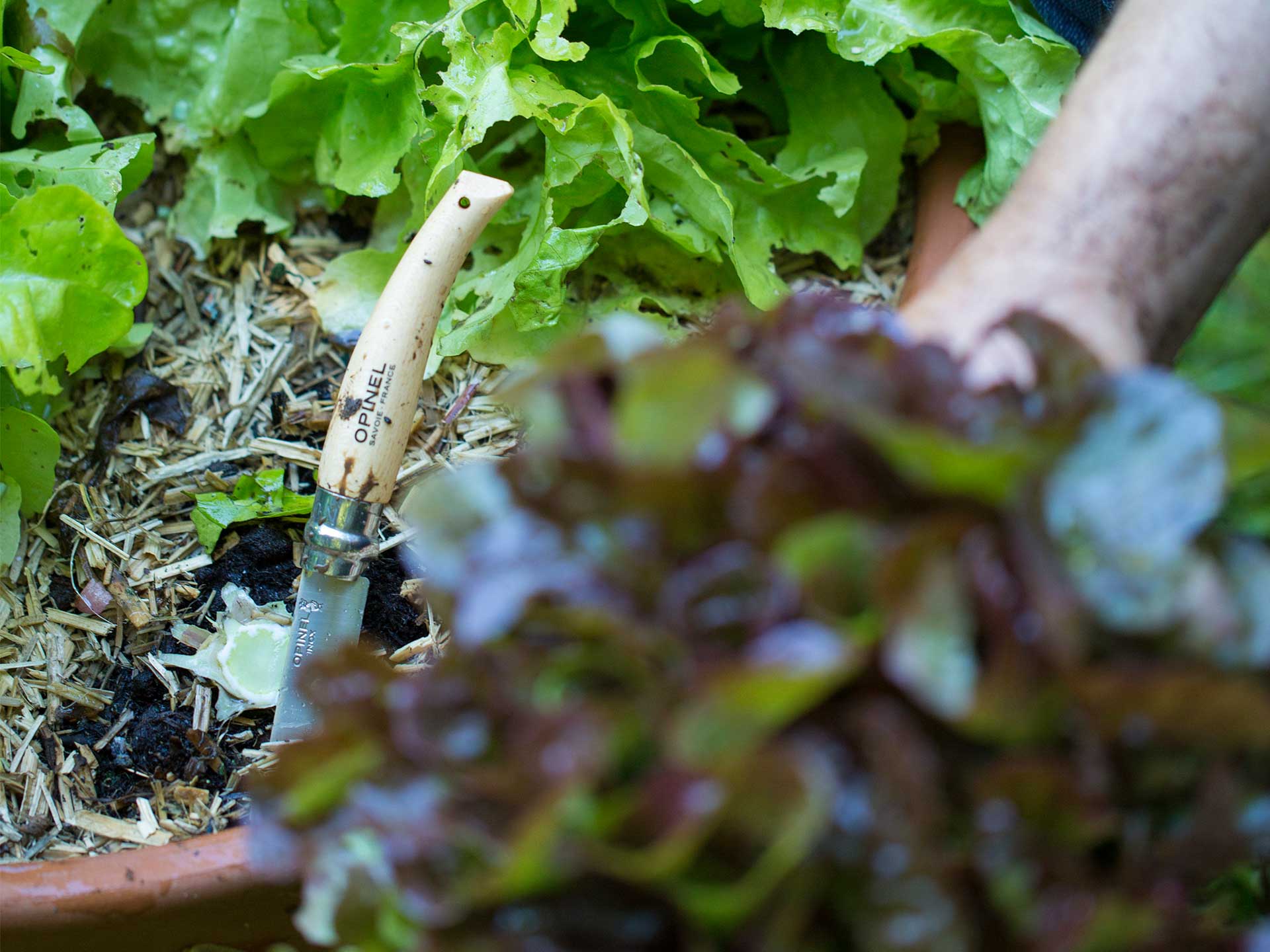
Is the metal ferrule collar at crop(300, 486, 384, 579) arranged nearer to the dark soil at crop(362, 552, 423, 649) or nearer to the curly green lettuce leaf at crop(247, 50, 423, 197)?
the dark soil at crop(362, 552, 423, 649)

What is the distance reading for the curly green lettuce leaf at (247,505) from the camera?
1.13m

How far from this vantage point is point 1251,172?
70cm

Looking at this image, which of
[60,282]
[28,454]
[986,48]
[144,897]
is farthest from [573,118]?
[144,897]

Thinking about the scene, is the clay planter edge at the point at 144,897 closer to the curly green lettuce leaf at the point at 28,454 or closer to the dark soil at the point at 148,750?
the dark soil at the point at 148,750

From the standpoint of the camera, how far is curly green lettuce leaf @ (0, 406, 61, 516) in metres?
1.08

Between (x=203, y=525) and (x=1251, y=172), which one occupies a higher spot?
(x=1251, y=172)

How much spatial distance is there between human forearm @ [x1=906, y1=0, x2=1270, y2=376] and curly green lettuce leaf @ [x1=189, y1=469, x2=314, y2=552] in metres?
0.74

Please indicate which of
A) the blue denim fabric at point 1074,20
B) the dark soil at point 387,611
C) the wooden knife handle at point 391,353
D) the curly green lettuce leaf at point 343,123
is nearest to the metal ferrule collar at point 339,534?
the wooden knife handle at point 391,353

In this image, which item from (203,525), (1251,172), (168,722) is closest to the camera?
(1251,172)

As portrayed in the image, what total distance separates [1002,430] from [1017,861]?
17 cm

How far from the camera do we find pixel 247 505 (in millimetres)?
1139

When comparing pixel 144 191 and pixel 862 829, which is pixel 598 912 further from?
pixel 144 191

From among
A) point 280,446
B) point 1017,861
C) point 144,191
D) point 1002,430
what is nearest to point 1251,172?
point 1002,430

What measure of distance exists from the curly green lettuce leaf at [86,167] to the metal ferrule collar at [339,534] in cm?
51
